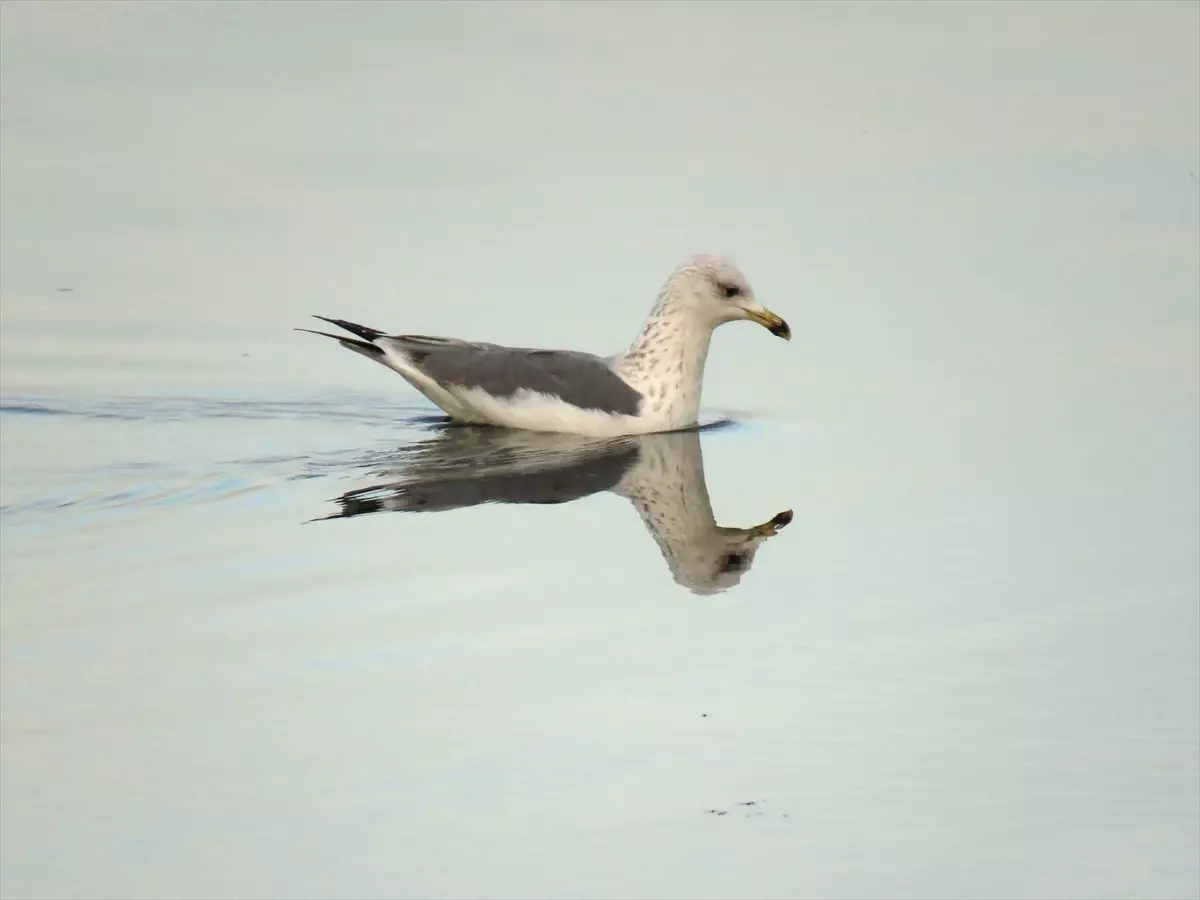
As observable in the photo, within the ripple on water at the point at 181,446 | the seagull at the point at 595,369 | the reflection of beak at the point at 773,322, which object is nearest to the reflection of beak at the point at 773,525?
the ripple on water at the point at 181,446

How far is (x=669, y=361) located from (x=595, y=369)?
0.43 metres

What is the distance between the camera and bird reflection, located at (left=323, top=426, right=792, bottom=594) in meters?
9.19

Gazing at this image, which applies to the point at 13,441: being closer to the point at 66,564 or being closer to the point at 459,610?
the point at 66,564

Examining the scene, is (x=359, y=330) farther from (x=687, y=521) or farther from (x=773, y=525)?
(x=773, y=525)

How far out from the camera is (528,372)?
1166 cm

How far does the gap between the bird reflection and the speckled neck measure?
0.58ft

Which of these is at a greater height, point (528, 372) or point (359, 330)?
point (359, 330)

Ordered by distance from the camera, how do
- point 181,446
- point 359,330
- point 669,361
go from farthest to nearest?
point 359,330, point 669,361, point 181,446

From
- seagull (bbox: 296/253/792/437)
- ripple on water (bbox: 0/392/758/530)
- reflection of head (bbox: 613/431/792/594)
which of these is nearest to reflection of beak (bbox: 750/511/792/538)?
reflection of head (bbox: 613/431/792/594)

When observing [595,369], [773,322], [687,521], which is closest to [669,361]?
[595,369]

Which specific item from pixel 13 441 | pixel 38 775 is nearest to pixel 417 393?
pixel 13 441

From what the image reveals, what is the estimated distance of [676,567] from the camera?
890 cm

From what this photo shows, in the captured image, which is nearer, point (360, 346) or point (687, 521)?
point (687, 521)

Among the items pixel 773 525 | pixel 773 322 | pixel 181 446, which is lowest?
pixel 773 525
